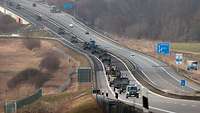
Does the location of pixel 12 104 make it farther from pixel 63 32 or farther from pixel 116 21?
pixel 116 21

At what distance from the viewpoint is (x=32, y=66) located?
115 meters

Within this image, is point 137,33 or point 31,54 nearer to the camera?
point 31,54

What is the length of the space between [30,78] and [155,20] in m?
91.4

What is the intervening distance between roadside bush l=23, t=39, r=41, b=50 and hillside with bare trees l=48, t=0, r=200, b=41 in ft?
141

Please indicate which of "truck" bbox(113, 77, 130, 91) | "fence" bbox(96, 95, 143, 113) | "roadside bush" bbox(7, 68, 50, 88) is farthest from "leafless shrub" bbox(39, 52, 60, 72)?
"fence" bbox(96, 95, 143, 113)

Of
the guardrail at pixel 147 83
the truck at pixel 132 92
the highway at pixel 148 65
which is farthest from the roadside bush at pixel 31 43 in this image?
the truck at pixel 132 92

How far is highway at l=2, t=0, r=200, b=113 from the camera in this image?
2139 inches

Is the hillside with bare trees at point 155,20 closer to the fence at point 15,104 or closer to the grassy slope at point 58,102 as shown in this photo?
the grassy slope at point 58,102

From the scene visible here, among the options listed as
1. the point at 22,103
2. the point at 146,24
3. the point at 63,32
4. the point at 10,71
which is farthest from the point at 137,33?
the point at 22,103

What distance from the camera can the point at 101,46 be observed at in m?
135

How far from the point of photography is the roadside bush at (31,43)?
13425cm

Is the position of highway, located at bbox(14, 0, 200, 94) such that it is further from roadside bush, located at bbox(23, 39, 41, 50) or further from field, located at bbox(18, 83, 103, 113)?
roadside bush, located at bbox(23, 39, 41, 50)

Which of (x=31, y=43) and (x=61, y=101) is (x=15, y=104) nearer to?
(x=61, y=101)

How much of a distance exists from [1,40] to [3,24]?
2594 cm
